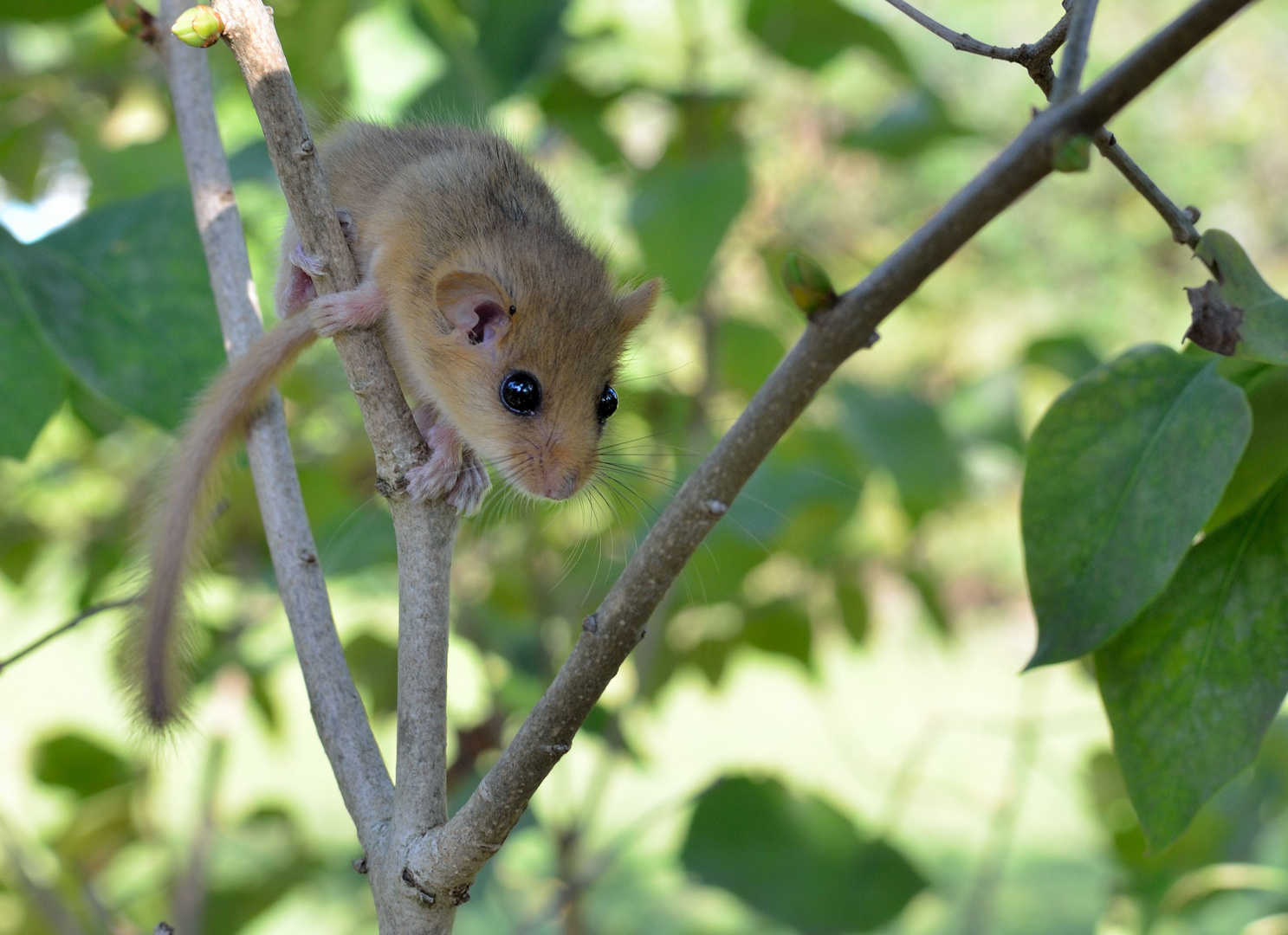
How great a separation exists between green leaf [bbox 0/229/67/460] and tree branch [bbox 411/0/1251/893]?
0.63m

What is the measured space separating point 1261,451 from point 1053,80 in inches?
14.2

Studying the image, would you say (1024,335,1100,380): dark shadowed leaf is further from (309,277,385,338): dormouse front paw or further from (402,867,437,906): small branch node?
(402,867,437,906): small branch node

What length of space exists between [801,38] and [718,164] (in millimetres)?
394

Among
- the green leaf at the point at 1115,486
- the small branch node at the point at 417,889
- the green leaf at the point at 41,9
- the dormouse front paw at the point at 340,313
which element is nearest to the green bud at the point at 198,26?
the dormouse front paw at the point at 340,313

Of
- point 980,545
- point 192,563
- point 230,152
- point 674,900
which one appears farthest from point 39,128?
point 980,545

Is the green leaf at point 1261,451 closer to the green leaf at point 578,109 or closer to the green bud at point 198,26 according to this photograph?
the green bud at point 198,26

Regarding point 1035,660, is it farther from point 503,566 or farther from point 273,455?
point 503,566

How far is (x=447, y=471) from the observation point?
36.6 inches

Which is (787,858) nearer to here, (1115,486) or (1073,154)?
(1115,486)

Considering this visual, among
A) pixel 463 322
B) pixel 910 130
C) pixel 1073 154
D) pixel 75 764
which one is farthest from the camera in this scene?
pixel 75 764

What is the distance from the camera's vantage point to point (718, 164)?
1644 millimetres

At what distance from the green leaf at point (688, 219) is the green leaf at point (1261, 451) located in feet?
2.63

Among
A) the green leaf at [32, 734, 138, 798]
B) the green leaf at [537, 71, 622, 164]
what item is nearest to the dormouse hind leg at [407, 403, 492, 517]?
the green leaf at [537, 71, 622, 164]

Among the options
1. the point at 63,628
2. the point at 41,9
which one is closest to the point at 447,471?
the point at 63,628
